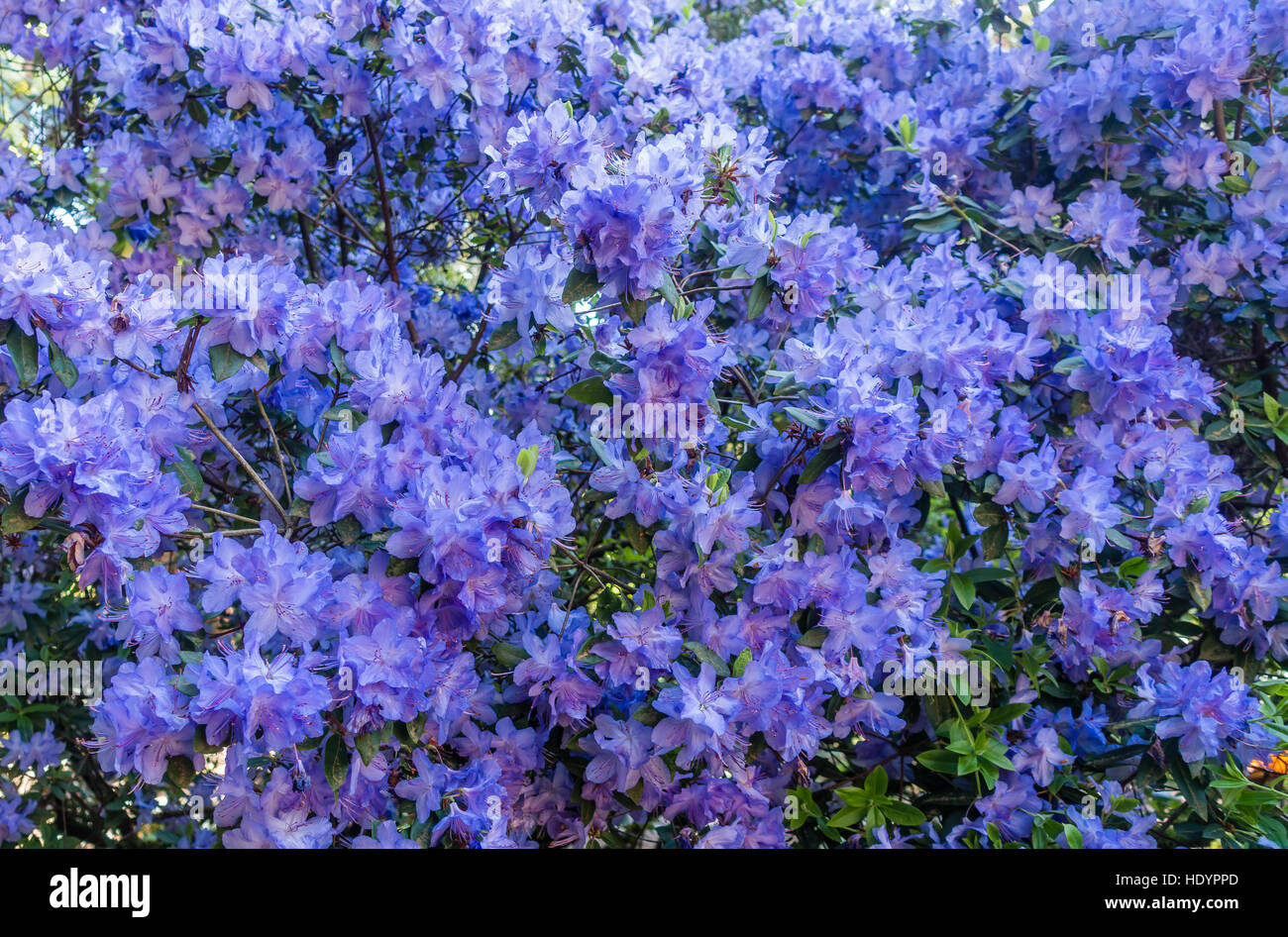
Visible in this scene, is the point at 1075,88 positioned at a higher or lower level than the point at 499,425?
higher

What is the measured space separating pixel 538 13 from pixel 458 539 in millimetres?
1460

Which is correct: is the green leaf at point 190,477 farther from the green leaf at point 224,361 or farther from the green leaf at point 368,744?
the green leaf at point 368,744

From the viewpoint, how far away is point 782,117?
2.98 meters

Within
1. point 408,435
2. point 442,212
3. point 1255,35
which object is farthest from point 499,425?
point 1255,35

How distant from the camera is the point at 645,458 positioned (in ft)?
5.44

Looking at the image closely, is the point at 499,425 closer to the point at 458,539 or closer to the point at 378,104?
the point at 458,539

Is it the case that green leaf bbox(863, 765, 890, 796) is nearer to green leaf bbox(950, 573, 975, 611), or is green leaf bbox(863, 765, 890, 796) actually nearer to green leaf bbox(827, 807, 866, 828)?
green leaf bbox(827, 807, 866, 828)

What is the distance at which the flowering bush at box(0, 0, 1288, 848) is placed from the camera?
1.51 m

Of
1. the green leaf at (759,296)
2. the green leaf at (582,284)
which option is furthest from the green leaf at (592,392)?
the green leaf at (759,296)

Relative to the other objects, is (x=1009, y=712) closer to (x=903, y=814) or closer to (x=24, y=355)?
(x=903, y=814)

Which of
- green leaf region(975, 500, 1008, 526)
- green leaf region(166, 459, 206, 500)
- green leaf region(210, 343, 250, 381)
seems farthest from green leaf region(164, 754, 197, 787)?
green leaf region(975, 500, 1008, 526)

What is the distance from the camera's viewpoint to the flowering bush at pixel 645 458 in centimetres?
151

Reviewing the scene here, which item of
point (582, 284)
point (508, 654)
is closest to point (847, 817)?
point (508, 654)

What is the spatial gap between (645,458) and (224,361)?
2.34ft
